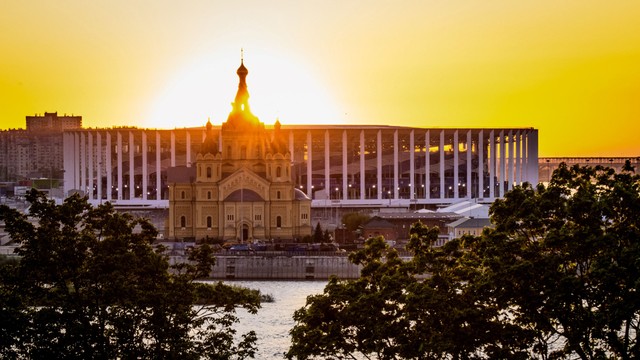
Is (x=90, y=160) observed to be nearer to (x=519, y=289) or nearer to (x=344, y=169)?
(x=344, y=169)

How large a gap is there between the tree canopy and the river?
12619 mm

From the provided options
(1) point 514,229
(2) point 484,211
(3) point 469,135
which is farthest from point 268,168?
(1) point 514,229

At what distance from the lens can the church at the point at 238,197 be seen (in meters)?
65.1

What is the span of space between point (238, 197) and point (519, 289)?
4601 cm

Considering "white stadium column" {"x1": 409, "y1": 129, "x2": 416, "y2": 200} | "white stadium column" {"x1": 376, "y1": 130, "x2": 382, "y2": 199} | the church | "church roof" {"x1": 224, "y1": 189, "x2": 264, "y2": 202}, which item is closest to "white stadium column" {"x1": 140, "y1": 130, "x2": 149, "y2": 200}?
"white stadium column" {"x1": 376, "y1": 130, "x2": 382, "y2": 199}

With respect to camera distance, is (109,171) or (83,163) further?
(83,163)

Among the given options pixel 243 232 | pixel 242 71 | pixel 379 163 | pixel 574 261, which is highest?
pixel 242 71

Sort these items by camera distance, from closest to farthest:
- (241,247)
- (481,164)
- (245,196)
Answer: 1. (241,247)
2. (245,196)
3. (481,164)

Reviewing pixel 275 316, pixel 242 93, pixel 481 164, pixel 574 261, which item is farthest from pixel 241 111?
pixel 574 261

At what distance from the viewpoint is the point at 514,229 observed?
20422mm

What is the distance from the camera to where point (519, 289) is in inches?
770

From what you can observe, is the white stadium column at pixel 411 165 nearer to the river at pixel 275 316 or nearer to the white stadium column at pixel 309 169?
the white stadium column at pixel 309 169

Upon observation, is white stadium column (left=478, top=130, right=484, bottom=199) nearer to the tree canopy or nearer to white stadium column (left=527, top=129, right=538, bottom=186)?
white stadium column (left=527, top=129, right=538, bottom=186)

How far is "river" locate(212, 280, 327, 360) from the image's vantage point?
3570cm
